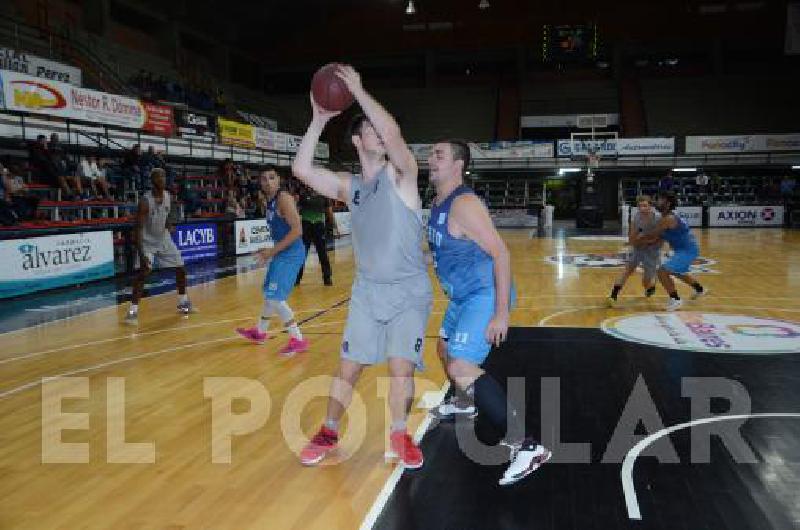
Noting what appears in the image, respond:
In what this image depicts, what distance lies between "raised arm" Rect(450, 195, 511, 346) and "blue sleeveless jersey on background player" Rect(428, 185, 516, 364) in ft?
0.51

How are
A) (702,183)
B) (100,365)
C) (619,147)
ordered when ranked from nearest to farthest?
(100,365)
(702,183)
(619,147)

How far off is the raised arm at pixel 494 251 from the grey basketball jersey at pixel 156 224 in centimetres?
607

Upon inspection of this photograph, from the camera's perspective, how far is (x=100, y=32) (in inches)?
976

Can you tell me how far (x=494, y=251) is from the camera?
11.2 ft

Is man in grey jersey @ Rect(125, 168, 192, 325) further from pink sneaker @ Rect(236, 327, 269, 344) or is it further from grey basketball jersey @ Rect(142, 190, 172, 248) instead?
pink sneaker @ Rect(236, 327, 269, 344)

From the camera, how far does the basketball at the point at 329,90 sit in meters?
3.33

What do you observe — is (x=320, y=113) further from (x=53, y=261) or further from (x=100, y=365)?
(x=53, y=261)

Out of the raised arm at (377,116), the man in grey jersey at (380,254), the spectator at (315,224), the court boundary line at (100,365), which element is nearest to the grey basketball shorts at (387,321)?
the man in grey jersey at (380,254)

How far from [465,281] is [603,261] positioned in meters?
11.7

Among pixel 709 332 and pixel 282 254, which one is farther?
pixel 709 332

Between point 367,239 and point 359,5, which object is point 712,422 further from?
point 359,5

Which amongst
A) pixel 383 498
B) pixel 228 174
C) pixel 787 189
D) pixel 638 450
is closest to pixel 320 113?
pixel 383 498

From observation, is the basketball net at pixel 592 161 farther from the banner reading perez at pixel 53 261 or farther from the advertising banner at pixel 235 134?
the banner reading perez at pixel 53 261

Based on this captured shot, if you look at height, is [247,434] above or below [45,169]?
below
